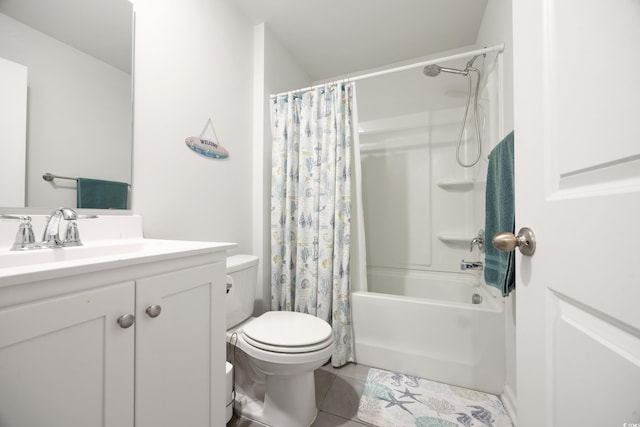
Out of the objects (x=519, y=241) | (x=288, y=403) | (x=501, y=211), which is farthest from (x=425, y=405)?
(x=519, y=241)

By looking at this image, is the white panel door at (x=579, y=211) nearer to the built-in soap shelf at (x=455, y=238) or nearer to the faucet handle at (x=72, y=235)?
the faucet handle at (x=72, y=235)

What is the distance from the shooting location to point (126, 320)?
562 millimetres

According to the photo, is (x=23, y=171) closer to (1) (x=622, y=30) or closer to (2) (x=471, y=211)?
(1) (x=622, y=30)

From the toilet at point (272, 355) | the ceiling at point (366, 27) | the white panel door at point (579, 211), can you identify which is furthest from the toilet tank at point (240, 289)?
the ceiling at point (366, 27)

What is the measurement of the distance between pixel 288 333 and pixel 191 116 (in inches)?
48.2

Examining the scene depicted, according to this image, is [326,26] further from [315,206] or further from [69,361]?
[69,361]

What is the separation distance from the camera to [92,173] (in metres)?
0.96

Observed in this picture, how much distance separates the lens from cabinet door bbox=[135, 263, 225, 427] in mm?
613

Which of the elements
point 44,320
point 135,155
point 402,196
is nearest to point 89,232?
point 135,155

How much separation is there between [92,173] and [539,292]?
142cm

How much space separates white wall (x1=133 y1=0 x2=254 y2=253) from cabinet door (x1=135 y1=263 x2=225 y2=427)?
23.0 inches

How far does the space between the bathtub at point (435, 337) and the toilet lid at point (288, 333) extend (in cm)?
49

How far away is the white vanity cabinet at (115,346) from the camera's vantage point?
0.43 metres

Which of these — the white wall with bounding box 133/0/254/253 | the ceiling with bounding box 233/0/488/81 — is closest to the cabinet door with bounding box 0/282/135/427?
the white wall with bounding box 133/0/254/253
